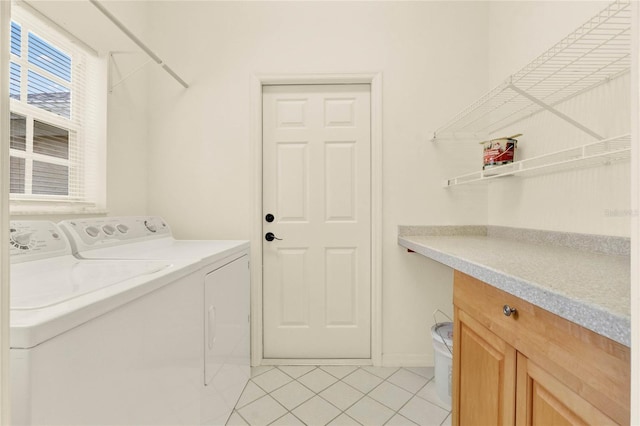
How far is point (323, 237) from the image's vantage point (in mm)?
2078

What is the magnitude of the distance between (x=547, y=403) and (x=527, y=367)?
0.09 metres

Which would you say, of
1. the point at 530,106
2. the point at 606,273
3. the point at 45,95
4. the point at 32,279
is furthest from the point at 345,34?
the point at 32,279

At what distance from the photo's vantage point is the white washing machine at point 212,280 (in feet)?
4.06

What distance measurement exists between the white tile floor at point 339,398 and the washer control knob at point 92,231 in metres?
1.17

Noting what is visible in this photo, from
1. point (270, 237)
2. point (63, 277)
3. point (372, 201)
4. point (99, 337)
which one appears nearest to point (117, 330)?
point (99, 337)

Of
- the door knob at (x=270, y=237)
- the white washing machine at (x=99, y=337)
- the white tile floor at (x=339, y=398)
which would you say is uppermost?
the door knob at (x=270, y=237)

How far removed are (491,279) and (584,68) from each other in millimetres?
1197

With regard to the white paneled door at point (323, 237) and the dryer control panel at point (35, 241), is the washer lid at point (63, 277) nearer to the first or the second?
the dryer control panel at point (35, 241)

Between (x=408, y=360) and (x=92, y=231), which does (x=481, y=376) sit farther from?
(x=92, y=231)

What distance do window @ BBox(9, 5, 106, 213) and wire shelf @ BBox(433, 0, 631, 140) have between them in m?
2.13

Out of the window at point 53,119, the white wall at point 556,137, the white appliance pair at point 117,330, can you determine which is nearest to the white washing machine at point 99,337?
the white appliance pair at point 117,330

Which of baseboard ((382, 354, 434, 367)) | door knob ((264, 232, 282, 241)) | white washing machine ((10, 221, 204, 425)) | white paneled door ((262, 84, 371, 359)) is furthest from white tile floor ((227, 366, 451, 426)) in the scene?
door knob ((264, 232, 282, 241))

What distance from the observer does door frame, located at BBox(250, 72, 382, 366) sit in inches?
78.9

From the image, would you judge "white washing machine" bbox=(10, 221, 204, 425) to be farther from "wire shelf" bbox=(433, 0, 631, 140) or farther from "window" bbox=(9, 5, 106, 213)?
"wire shelf" bbox=(433, 0, 631, 140)
